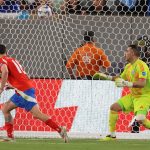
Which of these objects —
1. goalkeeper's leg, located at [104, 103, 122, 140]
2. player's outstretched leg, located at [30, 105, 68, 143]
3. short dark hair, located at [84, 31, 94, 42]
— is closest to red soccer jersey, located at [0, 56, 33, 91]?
player's outstretched leg, located at [30, 105, 68, 143]

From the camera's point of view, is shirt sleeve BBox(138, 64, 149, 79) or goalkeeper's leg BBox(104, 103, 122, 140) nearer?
shirt sleeve BBox(138, 64, 149, 79)

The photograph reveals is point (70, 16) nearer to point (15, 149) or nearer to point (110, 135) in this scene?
point (110, 135)

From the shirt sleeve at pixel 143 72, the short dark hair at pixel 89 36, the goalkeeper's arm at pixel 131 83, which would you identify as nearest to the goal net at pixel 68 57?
the short dark hair at pixel 89 36

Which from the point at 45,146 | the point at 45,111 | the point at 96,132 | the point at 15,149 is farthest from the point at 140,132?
the point at 15,149

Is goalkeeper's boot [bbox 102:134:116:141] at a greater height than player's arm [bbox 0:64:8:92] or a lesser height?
lesser

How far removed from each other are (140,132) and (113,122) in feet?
4.57

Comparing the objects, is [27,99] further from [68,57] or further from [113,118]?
[68,57]

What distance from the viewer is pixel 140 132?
16031mm

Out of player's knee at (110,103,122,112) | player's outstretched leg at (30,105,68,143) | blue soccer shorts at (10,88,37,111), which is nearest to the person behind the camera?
player's outstretched leg at (30,105,68,143)

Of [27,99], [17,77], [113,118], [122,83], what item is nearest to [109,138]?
[113,118]

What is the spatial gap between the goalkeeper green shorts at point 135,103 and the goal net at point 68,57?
4.37 ft

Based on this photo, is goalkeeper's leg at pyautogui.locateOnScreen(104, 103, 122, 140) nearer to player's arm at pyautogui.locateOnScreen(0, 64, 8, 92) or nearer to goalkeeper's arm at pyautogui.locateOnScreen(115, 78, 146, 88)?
goalkeeper's arm at pyautogui.locateOnScreen(115, 78, 146, 88)

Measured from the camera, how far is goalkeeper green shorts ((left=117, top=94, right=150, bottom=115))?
1433 centimetres

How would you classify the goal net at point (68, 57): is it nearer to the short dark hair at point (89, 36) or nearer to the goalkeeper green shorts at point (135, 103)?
the short dark hair at point (89, 36)
